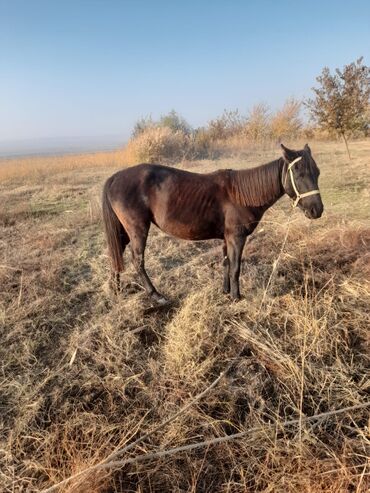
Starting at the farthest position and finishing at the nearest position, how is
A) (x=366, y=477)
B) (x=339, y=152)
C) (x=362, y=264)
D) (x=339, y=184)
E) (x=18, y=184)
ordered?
(x=339, y=152) → (x=18, y=184) → (x=339, y=184) → (x=362, y=264) → (x=366, y=477)

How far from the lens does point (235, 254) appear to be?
10.8ft

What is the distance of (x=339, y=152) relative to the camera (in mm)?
15039

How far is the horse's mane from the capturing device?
10.2 ft

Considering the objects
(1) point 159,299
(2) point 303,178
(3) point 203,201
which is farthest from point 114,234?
(2) point 303,178

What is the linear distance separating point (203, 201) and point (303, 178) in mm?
990

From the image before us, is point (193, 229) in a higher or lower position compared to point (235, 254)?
higher

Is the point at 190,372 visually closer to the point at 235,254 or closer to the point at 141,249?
the point at 235,254

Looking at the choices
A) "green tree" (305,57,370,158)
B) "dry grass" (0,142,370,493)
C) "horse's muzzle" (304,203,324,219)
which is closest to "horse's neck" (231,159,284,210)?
"horse's muzzle" (304,203,324,219)

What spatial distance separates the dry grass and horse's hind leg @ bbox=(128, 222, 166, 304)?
0.17 metres

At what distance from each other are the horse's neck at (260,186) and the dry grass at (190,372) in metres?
1.02

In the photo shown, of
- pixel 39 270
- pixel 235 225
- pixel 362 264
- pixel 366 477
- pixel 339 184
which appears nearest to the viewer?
pixel 366 477

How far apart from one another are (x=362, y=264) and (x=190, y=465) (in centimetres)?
309

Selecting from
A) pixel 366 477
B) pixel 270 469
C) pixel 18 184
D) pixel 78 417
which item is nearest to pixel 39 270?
pixel 78 417

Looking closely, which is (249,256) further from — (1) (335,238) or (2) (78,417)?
(2) (78,417)
